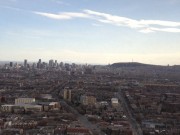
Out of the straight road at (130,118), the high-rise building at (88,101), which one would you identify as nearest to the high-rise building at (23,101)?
the high-rise building at (88,101)

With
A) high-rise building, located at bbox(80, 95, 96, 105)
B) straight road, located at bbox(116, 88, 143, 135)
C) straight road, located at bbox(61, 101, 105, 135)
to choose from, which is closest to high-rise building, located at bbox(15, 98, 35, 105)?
straight road, located at bbox(61, 101, 105, 135)

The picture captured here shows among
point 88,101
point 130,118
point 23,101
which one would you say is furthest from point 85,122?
point 23,101

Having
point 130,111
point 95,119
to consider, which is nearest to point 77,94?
point 130,111

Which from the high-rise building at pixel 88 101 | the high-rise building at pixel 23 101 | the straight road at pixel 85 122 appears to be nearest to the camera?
the straight road at pixel 85 122

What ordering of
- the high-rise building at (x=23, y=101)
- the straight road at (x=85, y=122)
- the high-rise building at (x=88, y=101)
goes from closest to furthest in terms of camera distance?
the straight road at (x=85, y=122) < the high-rise building at (x=23, y=101) < the high-rise building at (x=88, y=101)

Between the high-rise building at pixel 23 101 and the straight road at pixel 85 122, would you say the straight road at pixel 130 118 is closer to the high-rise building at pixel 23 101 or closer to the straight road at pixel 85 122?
the straight road at pixel 85 122

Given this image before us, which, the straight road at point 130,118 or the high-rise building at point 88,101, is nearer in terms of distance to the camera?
the straight road at point 130,118

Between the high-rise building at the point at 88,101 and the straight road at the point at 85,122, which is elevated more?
the high-rise building at the point at 88,101

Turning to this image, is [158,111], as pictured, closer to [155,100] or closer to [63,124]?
[155,100]

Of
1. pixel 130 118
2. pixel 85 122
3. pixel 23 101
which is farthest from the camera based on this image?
pixel 23 101

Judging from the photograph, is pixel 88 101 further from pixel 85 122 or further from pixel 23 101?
pixel 85 122

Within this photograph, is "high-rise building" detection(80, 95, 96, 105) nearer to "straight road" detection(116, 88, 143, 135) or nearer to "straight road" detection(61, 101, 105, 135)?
"straight road" detection(61, 101, 105, 135)
